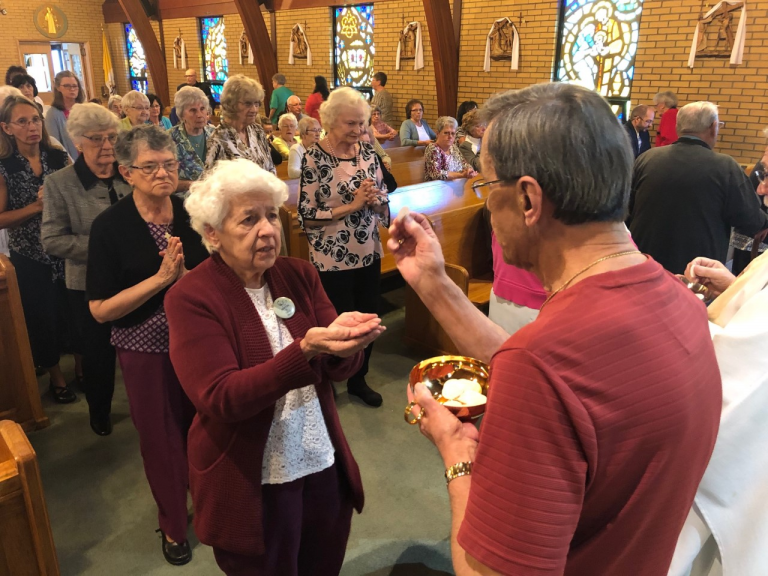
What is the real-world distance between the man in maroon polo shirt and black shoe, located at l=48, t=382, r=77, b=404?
3239 mm

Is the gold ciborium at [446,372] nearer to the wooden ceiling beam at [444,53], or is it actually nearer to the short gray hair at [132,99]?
the short gray hair at [132,99]

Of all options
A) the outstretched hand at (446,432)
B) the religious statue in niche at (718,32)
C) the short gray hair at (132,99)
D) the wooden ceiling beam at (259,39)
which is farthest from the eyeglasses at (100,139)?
the wooden ceiling beam at (259,39)

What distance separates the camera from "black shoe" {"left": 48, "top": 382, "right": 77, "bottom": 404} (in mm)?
3484

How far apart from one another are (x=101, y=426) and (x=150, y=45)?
12.4m

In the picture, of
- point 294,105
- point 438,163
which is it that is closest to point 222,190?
point 438,163

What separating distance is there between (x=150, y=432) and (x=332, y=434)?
859 millimetres

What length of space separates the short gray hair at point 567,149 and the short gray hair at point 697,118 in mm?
2983

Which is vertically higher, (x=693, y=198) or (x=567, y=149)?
(x=567, y=149)

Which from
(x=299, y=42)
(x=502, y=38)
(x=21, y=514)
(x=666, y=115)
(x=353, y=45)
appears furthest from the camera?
(x=299, y=42)

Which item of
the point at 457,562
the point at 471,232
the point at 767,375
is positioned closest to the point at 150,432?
the point at 457,562

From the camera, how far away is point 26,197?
322 cm

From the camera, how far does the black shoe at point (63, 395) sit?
11.4 feet

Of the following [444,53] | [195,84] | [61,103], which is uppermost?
[444,53]

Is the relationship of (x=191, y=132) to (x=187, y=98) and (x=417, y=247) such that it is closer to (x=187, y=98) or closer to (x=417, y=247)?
(x=187, y=98)
